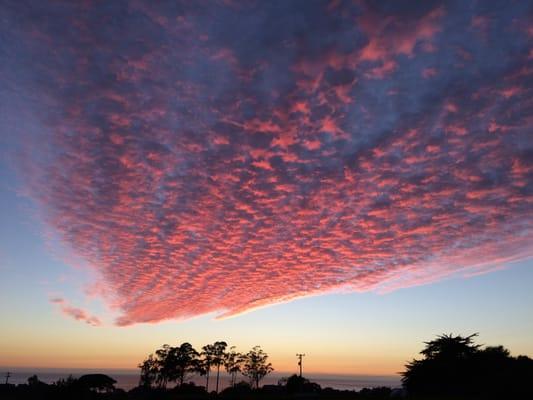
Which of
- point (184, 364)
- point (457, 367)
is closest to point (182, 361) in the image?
point (184, 364)

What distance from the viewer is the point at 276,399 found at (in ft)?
197

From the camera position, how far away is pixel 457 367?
6341cm

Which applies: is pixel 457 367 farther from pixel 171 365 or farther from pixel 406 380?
pixel 171 365

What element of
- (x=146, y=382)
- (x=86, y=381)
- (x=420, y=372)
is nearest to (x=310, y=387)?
(x=420, y=372)

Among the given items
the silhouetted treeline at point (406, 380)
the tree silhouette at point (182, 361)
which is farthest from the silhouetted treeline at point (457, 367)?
the tree silhouette at point (182, 361)

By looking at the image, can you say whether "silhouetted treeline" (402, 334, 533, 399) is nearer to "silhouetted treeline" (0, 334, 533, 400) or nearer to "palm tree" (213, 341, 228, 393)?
"silhouetted treeline" (0, 334, 533, 400)

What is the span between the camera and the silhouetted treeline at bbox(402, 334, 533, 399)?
55656 mm

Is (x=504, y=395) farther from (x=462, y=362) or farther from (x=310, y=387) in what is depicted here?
(x=310, y=387)

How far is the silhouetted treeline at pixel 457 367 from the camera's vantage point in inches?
2191

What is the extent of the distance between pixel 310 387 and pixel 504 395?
47527 mm

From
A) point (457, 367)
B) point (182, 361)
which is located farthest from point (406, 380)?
point (182, 361)

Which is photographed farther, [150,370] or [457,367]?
[150,370]

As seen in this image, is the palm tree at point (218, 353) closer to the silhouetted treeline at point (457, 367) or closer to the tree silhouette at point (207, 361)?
the tree silhouette at point (207, 361)

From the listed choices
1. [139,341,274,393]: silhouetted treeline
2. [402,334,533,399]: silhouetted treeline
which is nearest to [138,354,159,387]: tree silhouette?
[139,341,274,393]: silhouetted treeline
